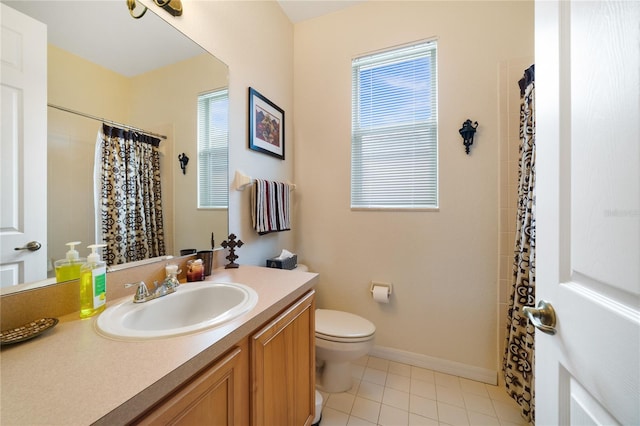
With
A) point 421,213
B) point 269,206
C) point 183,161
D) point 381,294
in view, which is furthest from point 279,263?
point 421,213

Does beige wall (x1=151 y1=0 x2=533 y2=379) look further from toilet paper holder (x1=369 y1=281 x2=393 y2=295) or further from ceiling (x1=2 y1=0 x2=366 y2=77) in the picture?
ceiling (x1=2 y1=0 x2=366 y2=77)

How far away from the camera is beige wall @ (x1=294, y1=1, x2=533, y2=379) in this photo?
61.8 inches

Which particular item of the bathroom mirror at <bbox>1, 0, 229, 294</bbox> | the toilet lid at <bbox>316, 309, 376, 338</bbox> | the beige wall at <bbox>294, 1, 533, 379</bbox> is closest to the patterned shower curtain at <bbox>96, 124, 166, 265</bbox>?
the bathroom mirror at <bbox>1, 0, 229, 294</bbox>

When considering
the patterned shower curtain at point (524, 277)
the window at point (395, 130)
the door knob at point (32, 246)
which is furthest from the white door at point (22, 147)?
the patterned shower curtain at point (524, 277)

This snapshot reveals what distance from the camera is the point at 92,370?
1.56 ft

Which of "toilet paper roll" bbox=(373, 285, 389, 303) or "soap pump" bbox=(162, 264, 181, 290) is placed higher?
"soap pump" bbox=(162, 264, 181, 290)

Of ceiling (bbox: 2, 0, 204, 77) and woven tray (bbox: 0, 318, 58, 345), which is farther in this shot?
ceiling (bbox: 2, 0, 204, 77)

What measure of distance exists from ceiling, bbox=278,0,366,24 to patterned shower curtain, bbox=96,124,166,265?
66.4 inches

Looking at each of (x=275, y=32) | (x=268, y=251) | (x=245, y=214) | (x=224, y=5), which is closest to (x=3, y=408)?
(x=245, y=214)

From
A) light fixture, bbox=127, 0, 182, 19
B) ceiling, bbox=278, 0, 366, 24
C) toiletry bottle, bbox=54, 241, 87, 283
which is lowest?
toiletry bottle, bbox=54, 241, 87, 283

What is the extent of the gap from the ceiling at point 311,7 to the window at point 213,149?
1.14 meters

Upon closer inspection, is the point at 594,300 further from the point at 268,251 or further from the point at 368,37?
the point at 368,37

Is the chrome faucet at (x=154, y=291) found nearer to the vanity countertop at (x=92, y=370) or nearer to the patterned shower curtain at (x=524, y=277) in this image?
the vanity countertop at (x=92, y=370)

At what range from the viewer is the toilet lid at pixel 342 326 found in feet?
4.70
